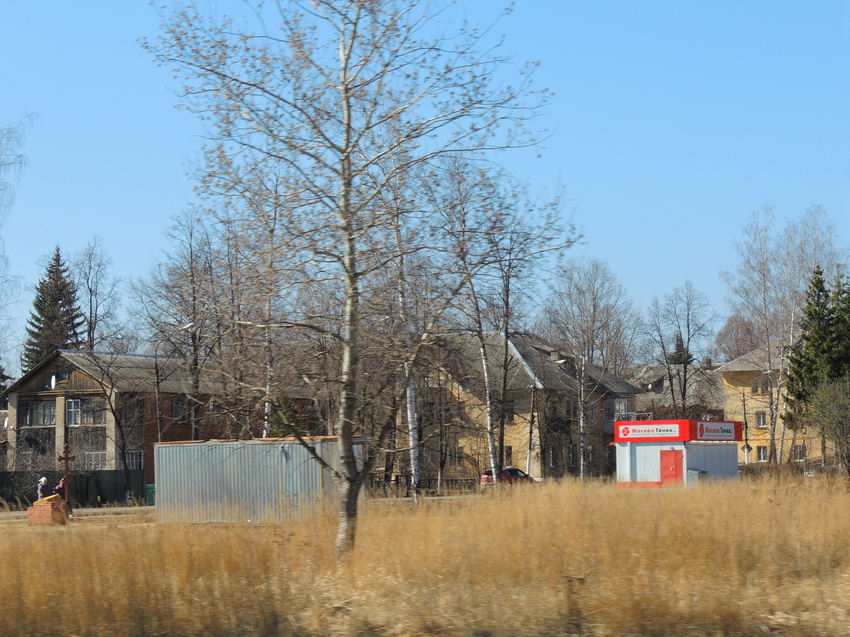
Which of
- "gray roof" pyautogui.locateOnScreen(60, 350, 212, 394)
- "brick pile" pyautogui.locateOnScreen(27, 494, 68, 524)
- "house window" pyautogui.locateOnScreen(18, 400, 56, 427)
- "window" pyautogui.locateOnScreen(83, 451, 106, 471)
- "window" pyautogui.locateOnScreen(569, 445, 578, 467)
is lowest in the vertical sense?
"window" pyautogui.locateOnScreen(569, 445, 578, 467)

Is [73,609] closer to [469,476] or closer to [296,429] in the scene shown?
[296,429]

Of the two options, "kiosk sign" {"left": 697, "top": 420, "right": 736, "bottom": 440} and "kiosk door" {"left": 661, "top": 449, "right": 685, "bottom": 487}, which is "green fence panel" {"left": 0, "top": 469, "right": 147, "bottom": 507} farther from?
"kiosk sign" {"left": 697, "top": 420, "right": 736, "bottom": 440}

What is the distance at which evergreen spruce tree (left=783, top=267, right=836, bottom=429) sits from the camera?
1852 inches

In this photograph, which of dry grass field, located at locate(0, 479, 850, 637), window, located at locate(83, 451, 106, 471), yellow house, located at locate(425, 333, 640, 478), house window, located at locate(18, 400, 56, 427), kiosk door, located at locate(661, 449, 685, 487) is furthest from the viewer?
house window, located at locate(18, 400, 56, 427)

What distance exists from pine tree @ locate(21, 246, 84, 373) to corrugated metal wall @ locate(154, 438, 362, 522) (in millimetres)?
41760

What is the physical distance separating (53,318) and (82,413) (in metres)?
21.9

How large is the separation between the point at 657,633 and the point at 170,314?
6725 mm

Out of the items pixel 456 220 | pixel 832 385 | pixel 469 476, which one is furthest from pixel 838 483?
pixel 469 476

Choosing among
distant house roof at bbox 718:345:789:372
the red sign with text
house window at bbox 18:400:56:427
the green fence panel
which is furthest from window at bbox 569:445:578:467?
Result: house window at bbox 18:400:56:427

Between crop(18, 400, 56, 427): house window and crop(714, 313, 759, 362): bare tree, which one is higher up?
crop(714, 313, 759, 362): bare tree

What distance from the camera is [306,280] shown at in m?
10.4

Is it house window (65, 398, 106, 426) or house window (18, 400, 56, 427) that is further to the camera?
house window (18, 400, 56, 427)

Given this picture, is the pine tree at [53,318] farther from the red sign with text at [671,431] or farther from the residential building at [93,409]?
the red sign with text at [671,431]

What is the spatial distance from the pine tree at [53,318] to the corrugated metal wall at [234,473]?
41.8 m
